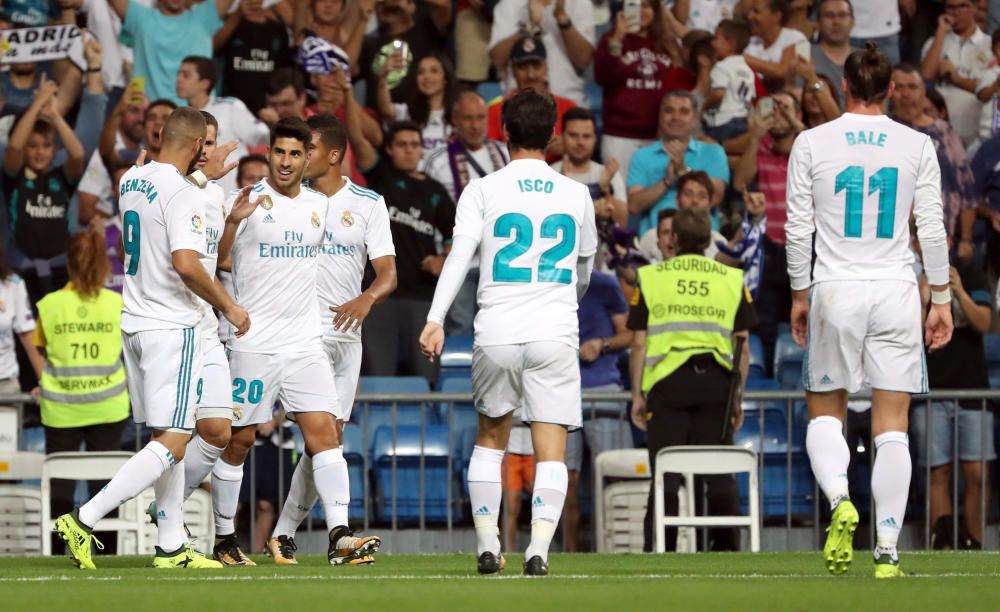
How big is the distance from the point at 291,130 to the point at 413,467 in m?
4.15

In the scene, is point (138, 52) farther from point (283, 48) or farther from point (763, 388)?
point (763, 388)

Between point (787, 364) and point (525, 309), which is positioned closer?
point (525, 309)

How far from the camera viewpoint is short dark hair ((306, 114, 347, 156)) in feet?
32.2

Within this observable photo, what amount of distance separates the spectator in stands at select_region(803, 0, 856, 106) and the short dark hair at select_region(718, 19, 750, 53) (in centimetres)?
66

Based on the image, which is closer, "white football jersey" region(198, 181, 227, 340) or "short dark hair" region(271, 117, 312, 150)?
"white football jersey" region(198, 181, 227, 340)

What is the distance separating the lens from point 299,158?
368 inches

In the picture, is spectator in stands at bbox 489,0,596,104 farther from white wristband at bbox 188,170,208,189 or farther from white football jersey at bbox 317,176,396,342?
white wristband at bbox 188,170,208,189

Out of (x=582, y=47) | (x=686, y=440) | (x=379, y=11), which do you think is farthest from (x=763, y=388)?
(x=379, y=11)

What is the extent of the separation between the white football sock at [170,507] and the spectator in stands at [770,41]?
315 inches

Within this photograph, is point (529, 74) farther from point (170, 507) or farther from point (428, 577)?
point (428, 577)

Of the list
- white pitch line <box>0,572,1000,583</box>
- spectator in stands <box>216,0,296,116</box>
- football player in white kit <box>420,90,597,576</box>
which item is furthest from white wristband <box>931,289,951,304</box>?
spectator in stands <box>216,0,296,116</box>

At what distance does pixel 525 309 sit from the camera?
8.03 metres

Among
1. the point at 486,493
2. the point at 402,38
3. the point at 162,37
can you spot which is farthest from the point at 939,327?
the point at 162,37

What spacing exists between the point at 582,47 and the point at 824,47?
7.05ft
